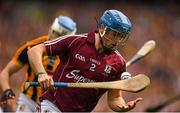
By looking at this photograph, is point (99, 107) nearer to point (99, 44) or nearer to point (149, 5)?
point (99, 44)

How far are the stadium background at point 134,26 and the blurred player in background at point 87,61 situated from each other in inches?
284

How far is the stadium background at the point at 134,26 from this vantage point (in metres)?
16.1

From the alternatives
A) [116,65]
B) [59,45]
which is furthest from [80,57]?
[116,65]

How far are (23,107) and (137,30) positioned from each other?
27.5 ft

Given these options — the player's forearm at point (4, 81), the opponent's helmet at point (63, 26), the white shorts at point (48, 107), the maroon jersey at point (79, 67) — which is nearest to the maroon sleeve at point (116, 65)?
the maroon jersey at point (79, 67)

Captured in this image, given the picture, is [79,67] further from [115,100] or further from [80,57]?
[115,100]

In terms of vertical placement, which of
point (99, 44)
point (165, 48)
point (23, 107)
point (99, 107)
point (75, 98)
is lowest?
point (165, 48)

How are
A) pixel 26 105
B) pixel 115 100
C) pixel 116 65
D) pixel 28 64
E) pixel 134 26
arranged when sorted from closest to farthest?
pixel 116 65, pixel 115 100, pixel 28 64, pixel 26 105, pixel 134 26

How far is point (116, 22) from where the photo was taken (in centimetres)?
705

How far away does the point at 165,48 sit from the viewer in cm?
1731

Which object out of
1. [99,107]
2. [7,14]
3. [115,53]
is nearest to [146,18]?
[7,14]

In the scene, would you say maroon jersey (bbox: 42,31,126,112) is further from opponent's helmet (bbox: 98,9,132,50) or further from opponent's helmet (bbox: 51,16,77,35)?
opponent's helmet (bbox: 51,16,77,35)

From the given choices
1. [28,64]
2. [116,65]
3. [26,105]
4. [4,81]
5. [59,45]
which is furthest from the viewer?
[26,105]

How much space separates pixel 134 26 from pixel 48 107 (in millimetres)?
10532
